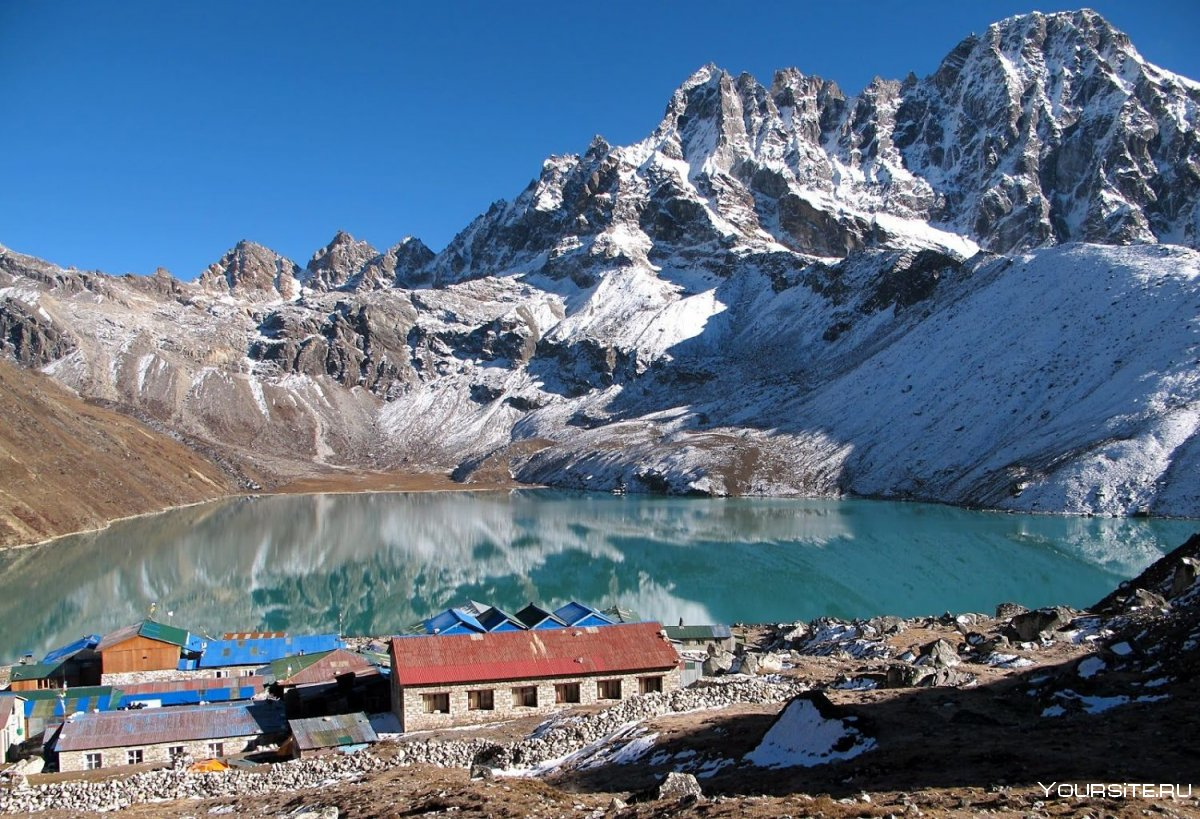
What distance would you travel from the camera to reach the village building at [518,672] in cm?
3416

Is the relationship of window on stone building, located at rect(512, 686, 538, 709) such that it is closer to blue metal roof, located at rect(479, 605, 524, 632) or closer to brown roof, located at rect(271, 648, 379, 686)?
brown roof, located at rect(271, 648, 379, 686)

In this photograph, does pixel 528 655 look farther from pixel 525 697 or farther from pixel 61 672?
pixel 61 672

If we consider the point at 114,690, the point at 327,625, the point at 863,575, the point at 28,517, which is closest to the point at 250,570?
the point at 327,625

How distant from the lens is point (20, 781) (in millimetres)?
30312

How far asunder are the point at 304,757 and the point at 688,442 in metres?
165

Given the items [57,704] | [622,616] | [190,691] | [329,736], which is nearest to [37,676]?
[57,704]

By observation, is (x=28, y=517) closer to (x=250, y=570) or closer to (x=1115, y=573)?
(x=250, y=570)

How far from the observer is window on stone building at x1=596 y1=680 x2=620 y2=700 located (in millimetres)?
Answer: 36312

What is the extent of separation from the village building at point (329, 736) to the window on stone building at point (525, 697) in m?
5.31

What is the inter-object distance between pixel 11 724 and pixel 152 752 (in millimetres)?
8372

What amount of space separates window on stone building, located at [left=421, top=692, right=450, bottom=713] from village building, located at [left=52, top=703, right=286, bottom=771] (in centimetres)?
679

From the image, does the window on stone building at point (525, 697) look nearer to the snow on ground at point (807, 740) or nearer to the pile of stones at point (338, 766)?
the pile of stones at point (338, 766)

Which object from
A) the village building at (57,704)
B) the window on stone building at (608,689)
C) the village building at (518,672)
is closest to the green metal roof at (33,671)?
the village building at (57,704)

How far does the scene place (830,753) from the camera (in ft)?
71.4
